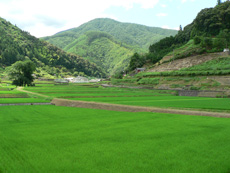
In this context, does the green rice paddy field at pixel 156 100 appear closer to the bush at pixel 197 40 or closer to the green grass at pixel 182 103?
the green grass at pixel 182 103

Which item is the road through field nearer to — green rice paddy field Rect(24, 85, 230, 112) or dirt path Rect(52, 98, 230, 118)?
dirt path Rect(52, 98, 230, 118)

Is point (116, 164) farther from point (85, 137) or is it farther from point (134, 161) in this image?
point (85, 137)

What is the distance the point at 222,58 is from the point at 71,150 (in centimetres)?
6002

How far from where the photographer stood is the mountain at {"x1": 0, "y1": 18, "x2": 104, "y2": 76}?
13494 cm

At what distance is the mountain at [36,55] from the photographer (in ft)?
443

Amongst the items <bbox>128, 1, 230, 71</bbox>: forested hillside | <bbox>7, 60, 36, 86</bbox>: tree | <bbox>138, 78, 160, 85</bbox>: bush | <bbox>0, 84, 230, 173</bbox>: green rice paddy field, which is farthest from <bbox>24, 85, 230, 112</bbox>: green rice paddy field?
<bbox>128, 1, 230, 71</bbox>: forested hillside

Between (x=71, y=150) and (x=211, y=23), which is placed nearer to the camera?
(x=71, y=150)

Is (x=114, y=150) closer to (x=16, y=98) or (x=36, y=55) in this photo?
(x=16, y=98)

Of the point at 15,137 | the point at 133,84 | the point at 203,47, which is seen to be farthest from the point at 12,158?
the point at 203,47

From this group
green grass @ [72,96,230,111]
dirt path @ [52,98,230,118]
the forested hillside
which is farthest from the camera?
the forested hillside

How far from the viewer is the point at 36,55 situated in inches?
6137

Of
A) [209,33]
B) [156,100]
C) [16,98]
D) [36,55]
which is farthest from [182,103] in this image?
[36,55]

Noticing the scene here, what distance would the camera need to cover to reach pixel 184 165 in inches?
235

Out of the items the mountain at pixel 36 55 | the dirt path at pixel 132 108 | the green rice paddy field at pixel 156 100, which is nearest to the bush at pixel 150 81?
the green rice paddy field at pixel 156 100
